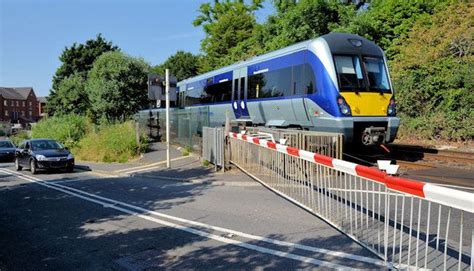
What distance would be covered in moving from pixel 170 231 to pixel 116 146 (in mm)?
16180

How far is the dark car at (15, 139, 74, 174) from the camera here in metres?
16.5

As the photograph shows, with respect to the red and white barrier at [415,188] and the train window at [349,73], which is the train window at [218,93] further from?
the red and white barrier at [415,188]

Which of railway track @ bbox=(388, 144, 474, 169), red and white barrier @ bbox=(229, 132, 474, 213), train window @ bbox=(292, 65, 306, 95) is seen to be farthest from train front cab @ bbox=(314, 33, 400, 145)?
red and white barrier @ bbox=(229, 132, 474, 213)

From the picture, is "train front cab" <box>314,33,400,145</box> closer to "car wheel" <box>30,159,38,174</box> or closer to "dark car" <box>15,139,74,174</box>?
"dark car" <box>15,139,74,174</box>

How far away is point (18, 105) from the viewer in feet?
407

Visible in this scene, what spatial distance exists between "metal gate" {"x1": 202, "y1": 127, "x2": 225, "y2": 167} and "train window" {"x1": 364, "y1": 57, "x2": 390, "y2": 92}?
4624 mm

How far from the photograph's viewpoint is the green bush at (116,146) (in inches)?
848

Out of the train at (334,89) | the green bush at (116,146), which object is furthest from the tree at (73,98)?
the train at (334,89)

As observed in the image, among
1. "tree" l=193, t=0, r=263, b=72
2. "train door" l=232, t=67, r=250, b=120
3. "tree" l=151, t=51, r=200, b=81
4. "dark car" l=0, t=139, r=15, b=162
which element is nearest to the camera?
"train door" l=232, t=67, r=250, b=120

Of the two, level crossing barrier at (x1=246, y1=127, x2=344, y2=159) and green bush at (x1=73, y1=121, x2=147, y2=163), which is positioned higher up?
level crossing barrier at (x1=246, y1=127, x2=344, y2=159)

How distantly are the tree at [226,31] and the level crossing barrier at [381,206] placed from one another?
1636 inches

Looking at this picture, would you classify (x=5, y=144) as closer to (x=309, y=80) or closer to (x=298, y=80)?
(x=298, y=80)

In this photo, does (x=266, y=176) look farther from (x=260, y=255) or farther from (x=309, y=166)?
(x=260, y=255)

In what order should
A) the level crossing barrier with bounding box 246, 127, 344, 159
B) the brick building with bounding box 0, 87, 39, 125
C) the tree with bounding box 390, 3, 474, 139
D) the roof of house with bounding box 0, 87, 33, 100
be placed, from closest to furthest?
1. the level crossing barrier with bounding box 246, 127, 344, 159
2. the tree with bounding box 390, 3, 474, 139
3. the brick building with bounding box 0, 87, 39, 125
4. the roof of house with bounding box 0, 87, 33, 100
